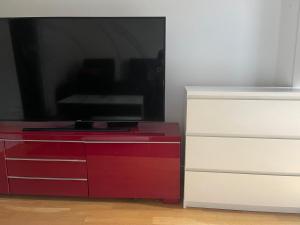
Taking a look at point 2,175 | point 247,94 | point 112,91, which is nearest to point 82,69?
point 112,91

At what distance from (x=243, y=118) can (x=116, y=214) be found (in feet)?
4.15

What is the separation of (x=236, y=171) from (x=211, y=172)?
19 centimetres

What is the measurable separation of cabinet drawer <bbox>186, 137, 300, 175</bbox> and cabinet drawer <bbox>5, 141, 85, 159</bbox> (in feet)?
3.03

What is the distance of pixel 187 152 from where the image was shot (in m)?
2.09

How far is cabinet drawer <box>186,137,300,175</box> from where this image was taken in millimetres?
1982

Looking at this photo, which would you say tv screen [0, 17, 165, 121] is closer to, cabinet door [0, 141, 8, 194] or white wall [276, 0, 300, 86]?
cabinet door [0, 141, 8, 194]

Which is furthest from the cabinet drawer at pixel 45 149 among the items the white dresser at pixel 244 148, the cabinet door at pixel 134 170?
the white dresser at pixel 244 148

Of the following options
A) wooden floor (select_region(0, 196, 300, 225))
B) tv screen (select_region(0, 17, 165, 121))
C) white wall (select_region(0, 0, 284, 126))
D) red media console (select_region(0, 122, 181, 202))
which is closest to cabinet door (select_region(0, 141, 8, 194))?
red media console (select_region(0, 122, 181, 202))

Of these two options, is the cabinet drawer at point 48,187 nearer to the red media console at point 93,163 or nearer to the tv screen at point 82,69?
the red media console at point 93,163

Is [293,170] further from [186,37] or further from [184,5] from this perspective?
[184,5]

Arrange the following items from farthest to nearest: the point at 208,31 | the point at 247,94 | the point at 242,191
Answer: the point at 208,31 < the point at 242,191 < the point at 247,94

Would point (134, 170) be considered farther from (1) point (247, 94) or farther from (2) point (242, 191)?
(1) point (247, 94)

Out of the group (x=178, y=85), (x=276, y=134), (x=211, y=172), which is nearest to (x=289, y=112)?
(x=276, y=134)

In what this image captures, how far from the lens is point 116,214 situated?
2.15 meters
